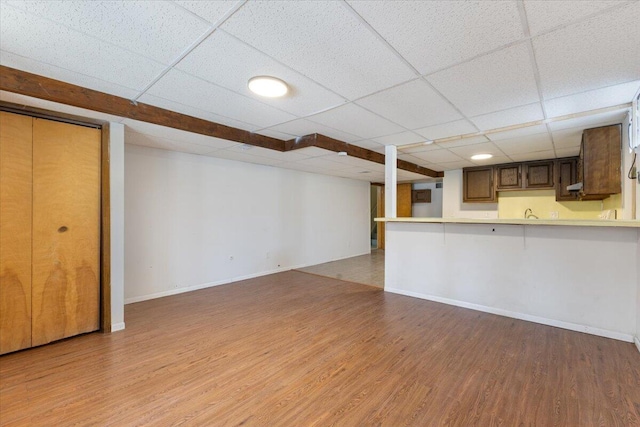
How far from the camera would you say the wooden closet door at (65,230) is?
249 cm

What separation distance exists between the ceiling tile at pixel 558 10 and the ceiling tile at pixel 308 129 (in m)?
2.06

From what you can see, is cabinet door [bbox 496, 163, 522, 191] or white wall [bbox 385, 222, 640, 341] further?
cabinet door [bbox 496, 163, 522, 191]

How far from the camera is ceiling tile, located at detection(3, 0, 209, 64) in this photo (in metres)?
1.36

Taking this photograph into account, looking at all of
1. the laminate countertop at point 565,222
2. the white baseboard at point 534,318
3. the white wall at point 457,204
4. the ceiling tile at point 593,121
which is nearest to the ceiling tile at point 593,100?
the ceiling tile at point 593,121

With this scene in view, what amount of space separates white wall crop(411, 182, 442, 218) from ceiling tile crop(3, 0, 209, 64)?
7.56 metres

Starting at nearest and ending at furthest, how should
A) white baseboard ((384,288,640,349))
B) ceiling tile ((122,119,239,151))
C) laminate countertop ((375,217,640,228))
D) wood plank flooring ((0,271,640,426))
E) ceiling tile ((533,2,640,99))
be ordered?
ceiling tile ((533,2,640,99)) < wood plank flooring ((0,271,640,426)) < laminate countertop ((375,217,640,228)) < white baseboard ((384,288,640,349)) < ceiling tile ((122,119,239,151))

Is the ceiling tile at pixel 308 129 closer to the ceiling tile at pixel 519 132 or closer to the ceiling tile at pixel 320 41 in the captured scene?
the ceiling tile at pixel 320 41

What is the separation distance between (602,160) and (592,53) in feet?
6.83

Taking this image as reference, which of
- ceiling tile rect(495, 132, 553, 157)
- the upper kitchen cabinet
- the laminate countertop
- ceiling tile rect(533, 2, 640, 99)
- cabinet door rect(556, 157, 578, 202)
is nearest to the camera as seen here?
ceiling tile rect(533, 2, 640, 99)

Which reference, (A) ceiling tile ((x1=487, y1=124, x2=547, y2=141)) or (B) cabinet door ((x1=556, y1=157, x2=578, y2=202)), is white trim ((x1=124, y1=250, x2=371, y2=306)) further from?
(B) cabinet door ((x1=556, y1=157, x2=578, y2=202))

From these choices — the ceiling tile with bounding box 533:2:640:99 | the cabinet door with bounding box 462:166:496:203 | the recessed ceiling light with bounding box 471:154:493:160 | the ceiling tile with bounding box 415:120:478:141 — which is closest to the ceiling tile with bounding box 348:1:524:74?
the ceiling tile with bounding box 533:2:640:99

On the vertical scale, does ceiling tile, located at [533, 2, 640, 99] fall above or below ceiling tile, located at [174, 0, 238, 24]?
below

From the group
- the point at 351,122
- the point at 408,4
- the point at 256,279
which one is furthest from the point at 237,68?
the point at 256,279

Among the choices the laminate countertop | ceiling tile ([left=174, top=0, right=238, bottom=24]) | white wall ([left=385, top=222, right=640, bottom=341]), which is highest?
ceiling tile ([left=174, top=0, right=238, bottom=24])
